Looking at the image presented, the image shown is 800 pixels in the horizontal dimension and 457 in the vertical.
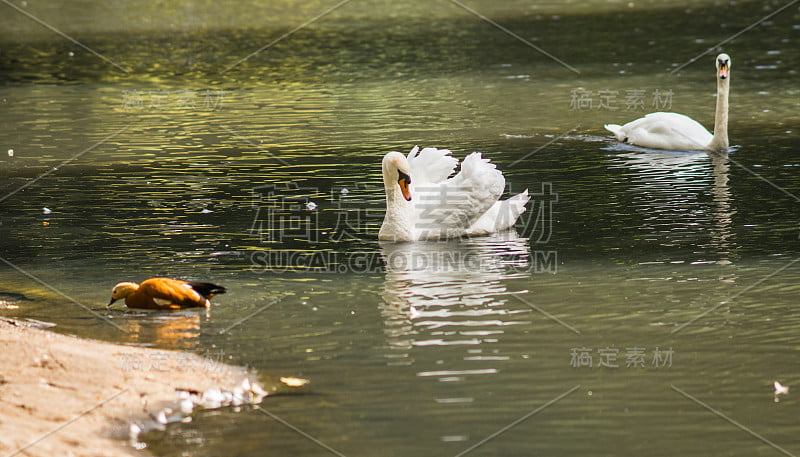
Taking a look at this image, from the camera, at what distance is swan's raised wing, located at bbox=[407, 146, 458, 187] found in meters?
12.2

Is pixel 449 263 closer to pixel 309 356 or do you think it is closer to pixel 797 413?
pixel 309 356

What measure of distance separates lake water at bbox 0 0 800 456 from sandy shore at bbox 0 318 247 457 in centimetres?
35

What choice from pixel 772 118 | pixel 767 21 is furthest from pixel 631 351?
pixel 767 21

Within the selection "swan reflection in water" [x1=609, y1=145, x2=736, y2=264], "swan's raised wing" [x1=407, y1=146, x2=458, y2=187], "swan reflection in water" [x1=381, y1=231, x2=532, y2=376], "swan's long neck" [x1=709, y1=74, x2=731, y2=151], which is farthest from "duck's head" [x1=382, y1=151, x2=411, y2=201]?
"swan's long neck" [x1=709, y1=74, x2=731, y2=151]

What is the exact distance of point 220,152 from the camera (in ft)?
56.0

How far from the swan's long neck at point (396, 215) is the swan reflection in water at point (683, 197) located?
2.51 meters

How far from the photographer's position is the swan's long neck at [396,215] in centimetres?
1162

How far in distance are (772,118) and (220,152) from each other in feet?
30.8

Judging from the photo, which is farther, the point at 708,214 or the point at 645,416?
the point at 708,214

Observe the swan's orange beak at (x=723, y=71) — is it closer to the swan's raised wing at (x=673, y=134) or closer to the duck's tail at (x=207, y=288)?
the swan's raised wing at (x=673, y=134)

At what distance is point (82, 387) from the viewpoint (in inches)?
280

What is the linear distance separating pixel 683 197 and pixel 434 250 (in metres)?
3.65

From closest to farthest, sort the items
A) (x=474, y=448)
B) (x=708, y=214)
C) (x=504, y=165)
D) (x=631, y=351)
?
(x=474, y=448) < (x=631, y=351) < (x=708, y=214) < (x=504, y=165)

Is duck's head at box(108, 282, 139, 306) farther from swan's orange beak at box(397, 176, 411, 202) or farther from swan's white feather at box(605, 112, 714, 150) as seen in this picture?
swan's white feather at box(605, 112, 714, 150)
